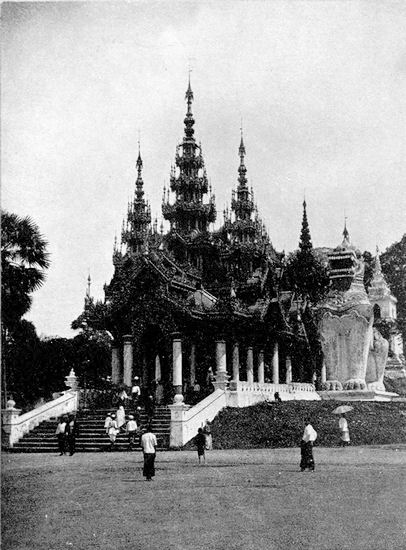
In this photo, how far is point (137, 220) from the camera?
213ft

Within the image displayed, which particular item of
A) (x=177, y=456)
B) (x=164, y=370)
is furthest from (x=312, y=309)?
(x=177, y=456)

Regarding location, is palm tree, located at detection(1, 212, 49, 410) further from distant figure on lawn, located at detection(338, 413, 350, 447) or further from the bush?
distant figure on lawn, located at detection(338, 413, 350, 447)

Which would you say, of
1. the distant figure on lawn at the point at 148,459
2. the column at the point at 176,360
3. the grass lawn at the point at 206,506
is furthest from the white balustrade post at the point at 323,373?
the distant figure on lawn at the point at 148,459

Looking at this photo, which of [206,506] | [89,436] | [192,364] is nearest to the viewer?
[206,506]

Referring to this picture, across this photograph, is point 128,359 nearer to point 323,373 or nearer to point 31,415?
point 31,415

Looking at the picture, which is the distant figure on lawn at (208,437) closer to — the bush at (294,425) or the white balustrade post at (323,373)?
the bush at (294,425)

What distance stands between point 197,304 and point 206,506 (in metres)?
22.9

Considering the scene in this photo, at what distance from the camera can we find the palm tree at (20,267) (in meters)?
21.9

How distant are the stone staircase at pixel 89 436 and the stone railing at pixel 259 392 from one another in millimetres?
3066

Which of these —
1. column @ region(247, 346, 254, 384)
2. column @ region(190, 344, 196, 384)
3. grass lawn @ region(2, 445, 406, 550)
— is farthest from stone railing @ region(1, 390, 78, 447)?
column @ region(247, 346, 254, 384)

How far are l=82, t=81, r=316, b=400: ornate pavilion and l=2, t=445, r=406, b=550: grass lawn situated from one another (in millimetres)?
13960

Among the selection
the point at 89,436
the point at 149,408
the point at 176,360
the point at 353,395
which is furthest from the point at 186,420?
the point at 353,395

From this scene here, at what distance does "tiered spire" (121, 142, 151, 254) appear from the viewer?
63531mm

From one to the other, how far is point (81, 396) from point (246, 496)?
20166 mm
